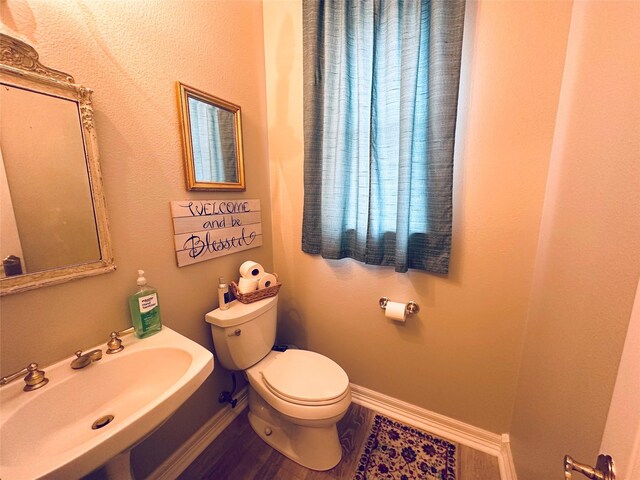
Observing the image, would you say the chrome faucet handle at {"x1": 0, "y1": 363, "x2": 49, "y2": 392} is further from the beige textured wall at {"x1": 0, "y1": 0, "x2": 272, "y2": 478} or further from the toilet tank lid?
the toilet tank lid

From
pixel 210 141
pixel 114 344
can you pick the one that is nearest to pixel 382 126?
pixel 210 141

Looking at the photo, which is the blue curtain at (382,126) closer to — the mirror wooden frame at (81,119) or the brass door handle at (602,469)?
the brass door handle at (602,469)

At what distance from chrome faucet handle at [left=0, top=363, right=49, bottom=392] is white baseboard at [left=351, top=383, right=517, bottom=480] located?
1443mm

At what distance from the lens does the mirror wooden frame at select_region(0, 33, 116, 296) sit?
67 centimetres

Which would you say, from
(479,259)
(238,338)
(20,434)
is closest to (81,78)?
(20,434)

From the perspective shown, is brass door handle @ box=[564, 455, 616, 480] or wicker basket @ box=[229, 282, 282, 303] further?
wicker basket @ box=[229, 282, 282, 303]

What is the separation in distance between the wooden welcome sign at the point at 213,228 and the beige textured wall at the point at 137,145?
41mm

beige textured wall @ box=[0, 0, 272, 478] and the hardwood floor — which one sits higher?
beige textured wall @ box=[0, 0, 272, 478]

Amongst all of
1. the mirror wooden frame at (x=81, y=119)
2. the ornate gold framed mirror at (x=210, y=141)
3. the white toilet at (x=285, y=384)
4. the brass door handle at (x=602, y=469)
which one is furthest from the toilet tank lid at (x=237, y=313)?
the brass door handle at (x=602, y=469)

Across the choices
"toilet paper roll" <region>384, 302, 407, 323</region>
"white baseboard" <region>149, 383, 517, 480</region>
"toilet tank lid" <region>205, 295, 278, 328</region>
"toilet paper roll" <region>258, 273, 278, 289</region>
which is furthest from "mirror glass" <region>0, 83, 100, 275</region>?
"toilet paper roll" <region>384, 302, 407, 323</region>

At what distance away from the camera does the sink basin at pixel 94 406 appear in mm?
545

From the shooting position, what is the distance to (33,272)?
73 cm

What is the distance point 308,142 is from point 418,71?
23.7 inches

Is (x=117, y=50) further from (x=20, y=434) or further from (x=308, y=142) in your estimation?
(x=20, y=434)
